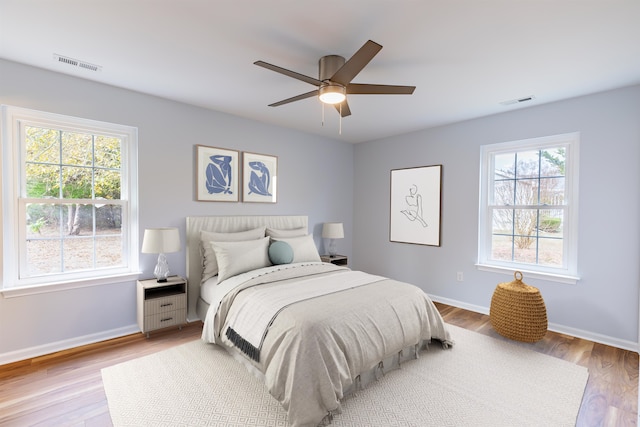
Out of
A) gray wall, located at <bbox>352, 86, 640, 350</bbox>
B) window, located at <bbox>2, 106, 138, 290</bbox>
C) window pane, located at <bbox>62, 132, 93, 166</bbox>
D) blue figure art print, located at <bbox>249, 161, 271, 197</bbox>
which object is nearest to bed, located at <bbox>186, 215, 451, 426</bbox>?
blue figure art print, located at <bbox>249, 161, 271, 197</bbox>

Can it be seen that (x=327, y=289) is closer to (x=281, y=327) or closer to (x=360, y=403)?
(x=281, y=327)

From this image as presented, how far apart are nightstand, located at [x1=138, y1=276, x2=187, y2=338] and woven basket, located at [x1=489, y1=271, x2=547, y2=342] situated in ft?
10.8

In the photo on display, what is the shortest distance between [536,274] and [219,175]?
389cm

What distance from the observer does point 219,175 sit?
12.1 feet

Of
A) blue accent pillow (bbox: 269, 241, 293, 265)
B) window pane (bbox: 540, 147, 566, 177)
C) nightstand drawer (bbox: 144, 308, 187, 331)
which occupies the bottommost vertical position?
nightstand drawer (bbox: 144, 308, 187, 331)

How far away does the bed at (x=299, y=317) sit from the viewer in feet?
6.14

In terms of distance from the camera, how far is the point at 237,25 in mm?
1936

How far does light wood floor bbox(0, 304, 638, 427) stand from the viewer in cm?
189

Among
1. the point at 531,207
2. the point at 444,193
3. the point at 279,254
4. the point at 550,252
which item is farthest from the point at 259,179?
the point at 550,252

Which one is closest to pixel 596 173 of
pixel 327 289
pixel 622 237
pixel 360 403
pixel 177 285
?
pixel 622 237

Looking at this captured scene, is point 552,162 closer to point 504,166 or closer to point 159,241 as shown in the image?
point 504,166

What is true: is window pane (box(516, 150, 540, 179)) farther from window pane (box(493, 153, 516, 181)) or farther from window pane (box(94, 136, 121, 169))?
window pane (box(94, 136, 121, 169))

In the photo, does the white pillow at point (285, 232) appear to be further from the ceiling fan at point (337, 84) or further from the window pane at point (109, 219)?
the ceiling fan at point (337, 84)

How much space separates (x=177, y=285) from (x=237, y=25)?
258cm
